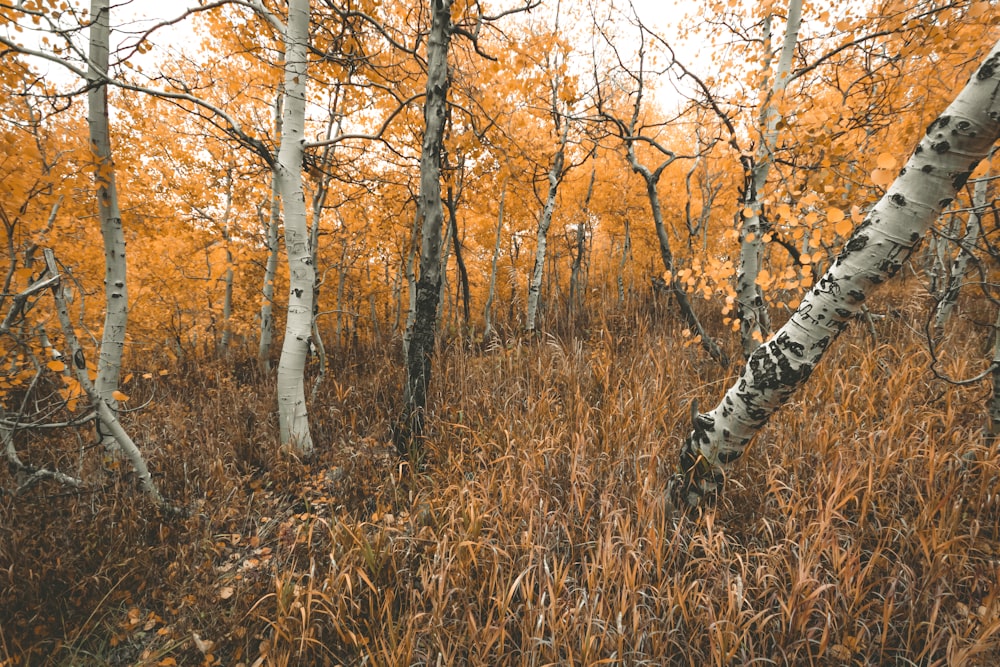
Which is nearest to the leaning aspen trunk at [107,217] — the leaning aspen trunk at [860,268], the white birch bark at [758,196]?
the leaning aspen trunk at [860,268]

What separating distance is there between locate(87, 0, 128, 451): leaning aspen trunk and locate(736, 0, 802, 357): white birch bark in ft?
16.5

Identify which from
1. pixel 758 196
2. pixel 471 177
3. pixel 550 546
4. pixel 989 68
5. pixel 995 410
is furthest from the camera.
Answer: pixel 471 177

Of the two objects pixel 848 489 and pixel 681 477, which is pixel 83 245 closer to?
pixel 681 477

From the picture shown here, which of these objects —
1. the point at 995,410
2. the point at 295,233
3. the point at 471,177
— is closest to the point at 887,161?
the point at 995,410

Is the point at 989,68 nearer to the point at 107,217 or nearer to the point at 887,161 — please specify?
the point at 887,161

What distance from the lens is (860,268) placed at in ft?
5.24

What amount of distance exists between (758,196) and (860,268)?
2.37m

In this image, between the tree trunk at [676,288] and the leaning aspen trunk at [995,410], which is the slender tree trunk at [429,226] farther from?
the leaning aspen trunk at [995,410]

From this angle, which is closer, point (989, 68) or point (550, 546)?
point (989, 68)

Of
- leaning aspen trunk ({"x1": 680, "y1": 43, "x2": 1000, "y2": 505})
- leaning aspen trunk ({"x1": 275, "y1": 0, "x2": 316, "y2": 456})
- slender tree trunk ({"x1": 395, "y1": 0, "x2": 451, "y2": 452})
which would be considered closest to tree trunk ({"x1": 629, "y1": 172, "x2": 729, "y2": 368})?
leaning aspen trunk ({"x1": 680, "y1": 43, "x2": 1000, "y2": 505})

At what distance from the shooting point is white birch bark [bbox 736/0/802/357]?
3.20 meters

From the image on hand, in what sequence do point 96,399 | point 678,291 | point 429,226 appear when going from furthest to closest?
point 678,291, point 429,226, point 96,399

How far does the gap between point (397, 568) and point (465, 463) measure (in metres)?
1.03

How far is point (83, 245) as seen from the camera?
533 centimetres
